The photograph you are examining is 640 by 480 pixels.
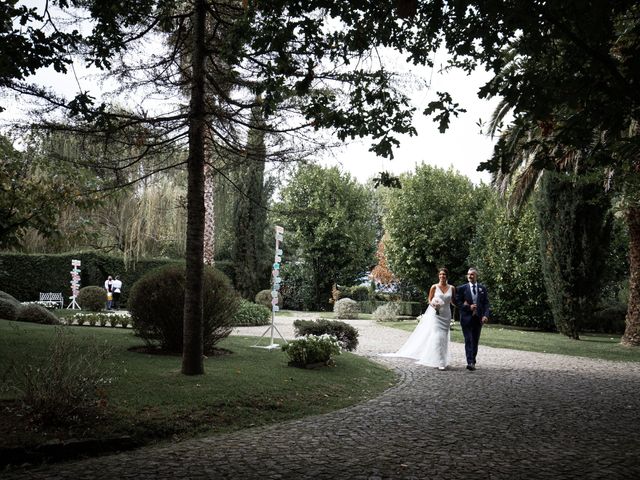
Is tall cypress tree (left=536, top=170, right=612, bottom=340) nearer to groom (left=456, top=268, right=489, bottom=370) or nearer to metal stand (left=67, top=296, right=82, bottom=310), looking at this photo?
groom (left=456, top=268, right=489, bottom=370)

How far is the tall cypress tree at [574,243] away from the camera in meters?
19.9

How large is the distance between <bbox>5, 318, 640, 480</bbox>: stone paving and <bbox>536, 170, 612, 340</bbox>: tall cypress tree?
10.8 meters

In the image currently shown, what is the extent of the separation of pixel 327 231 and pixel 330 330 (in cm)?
2867

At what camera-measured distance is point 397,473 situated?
15.8 ft

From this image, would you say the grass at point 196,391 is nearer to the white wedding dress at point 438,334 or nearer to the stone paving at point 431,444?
the stone paving at point 431,444

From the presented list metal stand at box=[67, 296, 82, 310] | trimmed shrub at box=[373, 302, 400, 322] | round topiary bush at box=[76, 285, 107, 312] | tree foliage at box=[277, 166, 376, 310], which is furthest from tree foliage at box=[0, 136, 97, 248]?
tree foliage at box=[277, 166, 376, 310]

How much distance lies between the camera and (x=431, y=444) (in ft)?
19.4

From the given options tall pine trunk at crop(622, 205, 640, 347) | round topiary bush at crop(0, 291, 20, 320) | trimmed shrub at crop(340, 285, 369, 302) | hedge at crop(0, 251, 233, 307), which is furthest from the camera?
trimmed shrub at crop(340, 285, 369, 302)

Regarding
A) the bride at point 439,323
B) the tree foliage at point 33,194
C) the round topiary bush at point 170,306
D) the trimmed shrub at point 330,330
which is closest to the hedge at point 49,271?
the trimmed shrub at point 330,330

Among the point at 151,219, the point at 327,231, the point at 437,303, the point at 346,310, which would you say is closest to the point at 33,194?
the point at 437,303

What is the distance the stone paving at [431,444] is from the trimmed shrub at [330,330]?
13.8 ft

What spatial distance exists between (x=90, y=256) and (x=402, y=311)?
19.9 meters

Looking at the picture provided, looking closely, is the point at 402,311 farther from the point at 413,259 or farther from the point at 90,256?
the point at 90,256

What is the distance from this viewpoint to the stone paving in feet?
15.9
